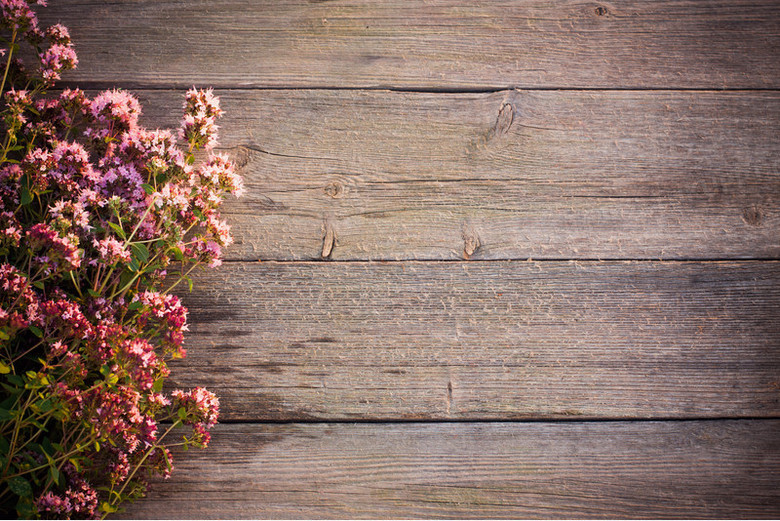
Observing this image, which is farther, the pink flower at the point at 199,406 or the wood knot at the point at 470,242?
the wood knot at the point at 470,242

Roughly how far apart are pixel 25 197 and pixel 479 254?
90cm

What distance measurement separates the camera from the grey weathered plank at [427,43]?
1128 mm

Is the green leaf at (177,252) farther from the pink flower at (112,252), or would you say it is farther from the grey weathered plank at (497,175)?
the grey weathered plank at (497,175)

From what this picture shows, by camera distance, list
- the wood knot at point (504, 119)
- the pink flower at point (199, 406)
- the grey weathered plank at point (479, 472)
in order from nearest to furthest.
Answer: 1. the pink flower at point (199, 406)
2. the grey weathered plank at point (479, 472)
3. the wood knot at point (504, 119)

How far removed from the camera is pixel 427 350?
108cm

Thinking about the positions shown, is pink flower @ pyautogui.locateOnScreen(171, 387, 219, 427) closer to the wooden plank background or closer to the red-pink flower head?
the wooden plank background

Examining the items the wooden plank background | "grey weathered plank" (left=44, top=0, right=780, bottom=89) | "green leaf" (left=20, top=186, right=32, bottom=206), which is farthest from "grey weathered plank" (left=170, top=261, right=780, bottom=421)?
"grey weathered plank" (left=44, top=0, right=780, bottom=89)

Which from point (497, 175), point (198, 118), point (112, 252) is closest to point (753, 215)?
point (497, 175)

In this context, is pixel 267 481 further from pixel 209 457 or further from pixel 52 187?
pixel 52 187

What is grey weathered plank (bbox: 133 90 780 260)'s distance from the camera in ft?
3.63

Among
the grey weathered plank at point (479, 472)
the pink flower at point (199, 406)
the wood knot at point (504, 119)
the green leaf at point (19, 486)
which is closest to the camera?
the green leaf at point (19, 486)

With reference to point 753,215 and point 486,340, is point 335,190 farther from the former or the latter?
point 753,215

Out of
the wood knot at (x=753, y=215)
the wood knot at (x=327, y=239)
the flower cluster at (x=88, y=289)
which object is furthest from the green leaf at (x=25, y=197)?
the wood knot at (x=753, y=215)

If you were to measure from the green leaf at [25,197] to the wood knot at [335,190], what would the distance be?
1.84 ft
